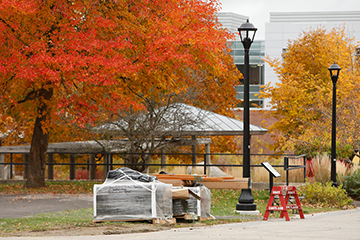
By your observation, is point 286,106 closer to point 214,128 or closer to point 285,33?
point 214,128

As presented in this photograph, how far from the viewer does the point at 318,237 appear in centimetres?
865

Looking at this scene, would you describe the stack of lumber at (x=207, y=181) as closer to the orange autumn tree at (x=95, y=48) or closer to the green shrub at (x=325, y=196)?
the green shrub at (x=325, y=196)

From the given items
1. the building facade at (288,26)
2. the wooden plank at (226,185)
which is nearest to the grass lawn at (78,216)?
the wooden plank at (226,185)

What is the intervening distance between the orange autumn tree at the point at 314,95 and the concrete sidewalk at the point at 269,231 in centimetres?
1013

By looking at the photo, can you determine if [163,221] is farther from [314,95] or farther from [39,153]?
[314,95]

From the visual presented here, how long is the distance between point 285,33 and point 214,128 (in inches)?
1062

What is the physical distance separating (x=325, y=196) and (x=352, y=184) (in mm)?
2238

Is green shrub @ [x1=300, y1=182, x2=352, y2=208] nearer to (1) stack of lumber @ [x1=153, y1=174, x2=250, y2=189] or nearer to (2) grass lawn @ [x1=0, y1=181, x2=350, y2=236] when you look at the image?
(2) grass lawn @ [x1=0, y1=181, x2=350, y2=236]

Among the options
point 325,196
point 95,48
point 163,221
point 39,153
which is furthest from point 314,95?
point 163,221

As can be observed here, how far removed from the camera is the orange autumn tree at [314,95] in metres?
22.5

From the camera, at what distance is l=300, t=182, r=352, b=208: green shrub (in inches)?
605

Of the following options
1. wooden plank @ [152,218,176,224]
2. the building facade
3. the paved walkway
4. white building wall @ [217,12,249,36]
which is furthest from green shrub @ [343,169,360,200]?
white building wall @ [217,12,249,36]

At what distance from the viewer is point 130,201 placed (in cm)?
1023

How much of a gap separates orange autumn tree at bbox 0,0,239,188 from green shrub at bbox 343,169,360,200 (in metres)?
5.57
